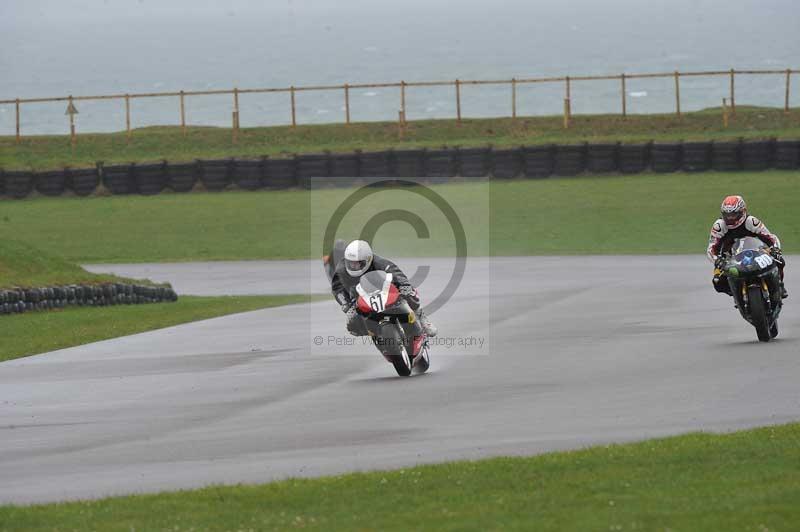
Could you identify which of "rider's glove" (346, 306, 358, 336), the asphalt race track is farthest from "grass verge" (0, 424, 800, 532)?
"rider's glove" (346, 306, 358, 336)

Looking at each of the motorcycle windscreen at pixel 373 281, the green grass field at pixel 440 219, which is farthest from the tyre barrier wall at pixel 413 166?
the motorcycle windscreen at pixel 373 281

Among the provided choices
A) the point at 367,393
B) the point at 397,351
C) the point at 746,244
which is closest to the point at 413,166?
the point at 746,244

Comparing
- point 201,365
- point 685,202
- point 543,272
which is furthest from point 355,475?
point 685,202

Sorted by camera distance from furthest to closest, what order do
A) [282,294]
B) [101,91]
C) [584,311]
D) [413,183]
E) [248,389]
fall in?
[101,91] < [413,183] < [282,294] < [584,311] < [248,389]

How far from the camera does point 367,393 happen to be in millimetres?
13586

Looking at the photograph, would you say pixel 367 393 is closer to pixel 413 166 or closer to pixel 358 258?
pixel 358 258

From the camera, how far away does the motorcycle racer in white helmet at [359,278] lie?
1436cm

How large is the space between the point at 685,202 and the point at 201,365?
74.1 ft

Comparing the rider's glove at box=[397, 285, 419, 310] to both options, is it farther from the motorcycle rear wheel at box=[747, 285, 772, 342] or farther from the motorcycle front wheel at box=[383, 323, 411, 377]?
the motorcycle rear wheel at box=[747, 285, 772, 342]

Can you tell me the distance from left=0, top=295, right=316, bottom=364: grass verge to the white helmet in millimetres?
5714

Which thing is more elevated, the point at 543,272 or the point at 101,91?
the point at 101,91

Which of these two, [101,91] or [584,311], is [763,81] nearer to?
[101,91]

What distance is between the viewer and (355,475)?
375 inches

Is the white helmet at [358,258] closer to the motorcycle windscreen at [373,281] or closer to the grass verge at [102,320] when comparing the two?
the motorcycle windscreen at [373,281]
